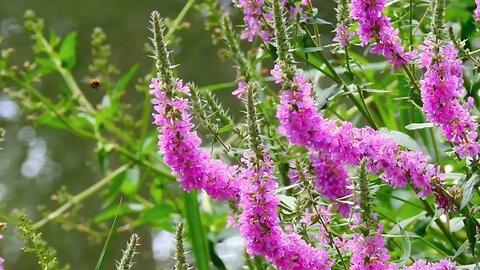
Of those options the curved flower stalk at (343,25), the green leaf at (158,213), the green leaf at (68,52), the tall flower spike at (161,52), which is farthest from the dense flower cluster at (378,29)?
the green leaf at (68,52)

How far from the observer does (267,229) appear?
873 mm

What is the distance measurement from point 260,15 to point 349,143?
0.23m

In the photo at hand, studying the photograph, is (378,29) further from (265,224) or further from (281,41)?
(265,224)

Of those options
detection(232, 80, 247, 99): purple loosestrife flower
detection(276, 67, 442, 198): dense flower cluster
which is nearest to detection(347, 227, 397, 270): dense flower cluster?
detection(276, 67, 442, 198): dense flower cluster

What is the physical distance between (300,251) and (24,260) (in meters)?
1.99

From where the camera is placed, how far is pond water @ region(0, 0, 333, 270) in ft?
9.25

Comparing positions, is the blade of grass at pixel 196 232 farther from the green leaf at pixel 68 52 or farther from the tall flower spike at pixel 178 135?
the green leaf at pixel 68 52

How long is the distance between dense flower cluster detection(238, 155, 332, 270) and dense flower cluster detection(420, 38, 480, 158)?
185 millimetres

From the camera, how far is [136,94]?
11.1ft

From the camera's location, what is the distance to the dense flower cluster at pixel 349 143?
90 centimetres

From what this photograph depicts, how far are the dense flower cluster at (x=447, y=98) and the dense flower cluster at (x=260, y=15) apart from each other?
223mm

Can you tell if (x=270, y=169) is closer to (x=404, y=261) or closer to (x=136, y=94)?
(x=404, y=261)

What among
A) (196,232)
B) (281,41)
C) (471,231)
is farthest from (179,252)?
(196,232)

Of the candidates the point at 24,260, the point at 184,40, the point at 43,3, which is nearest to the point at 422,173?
the point at 24,260
